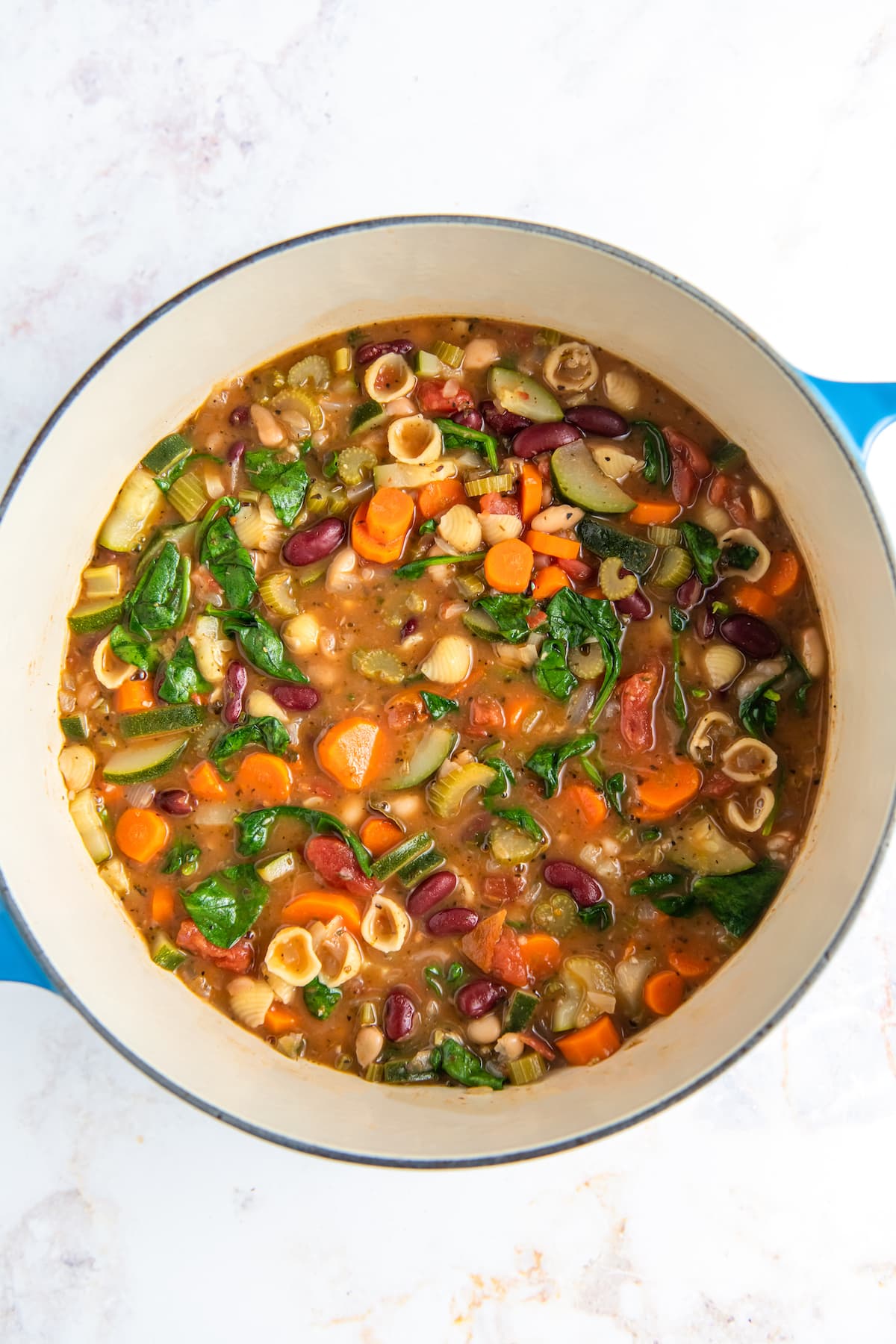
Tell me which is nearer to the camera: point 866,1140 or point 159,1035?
point 159,1035

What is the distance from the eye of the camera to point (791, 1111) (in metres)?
3.64

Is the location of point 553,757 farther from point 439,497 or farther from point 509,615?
point 439,497

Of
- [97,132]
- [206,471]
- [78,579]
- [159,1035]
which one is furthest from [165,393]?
[159,1035]

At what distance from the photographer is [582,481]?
3.51 metres

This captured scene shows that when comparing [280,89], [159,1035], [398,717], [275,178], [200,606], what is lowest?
[159,1035]

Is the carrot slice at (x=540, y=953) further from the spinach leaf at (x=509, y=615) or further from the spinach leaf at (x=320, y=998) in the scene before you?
the spinach leaf at (x=509, y=615)

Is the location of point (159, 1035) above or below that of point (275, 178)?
below

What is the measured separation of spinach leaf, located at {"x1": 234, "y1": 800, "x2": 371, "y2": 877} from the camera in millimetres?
3502

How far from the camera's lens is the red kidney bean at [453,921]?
3.45 metres

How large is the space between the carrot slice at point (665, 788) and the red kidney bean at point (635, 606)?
49cm

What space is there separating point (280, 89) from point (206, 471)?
138 cm

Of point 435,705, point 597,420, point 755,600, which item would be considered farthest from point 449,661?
point 755,600

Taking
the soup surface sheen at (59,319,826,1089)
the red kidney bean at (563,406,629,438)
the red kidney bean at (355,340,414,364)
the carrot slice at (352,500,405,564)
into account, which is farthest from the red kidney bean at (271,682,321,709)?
the red kidney bean at (563,406,629,438)

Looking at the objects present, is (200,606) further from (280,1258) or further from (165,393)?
(280,1258)
